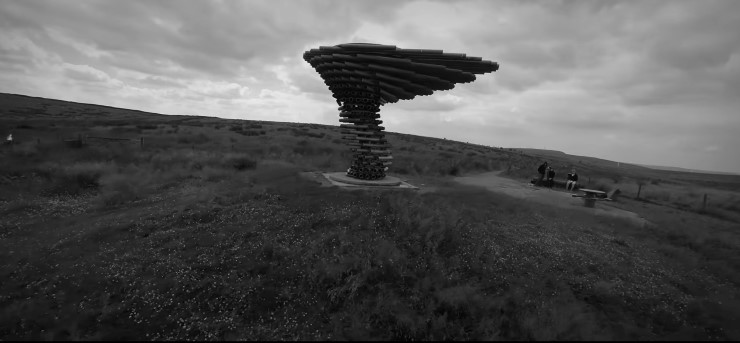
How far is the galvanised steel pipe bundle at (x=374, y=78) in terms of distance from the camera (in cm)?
1316

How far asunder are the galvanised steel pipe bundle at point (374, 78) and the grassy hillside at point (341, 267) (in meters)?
2.61

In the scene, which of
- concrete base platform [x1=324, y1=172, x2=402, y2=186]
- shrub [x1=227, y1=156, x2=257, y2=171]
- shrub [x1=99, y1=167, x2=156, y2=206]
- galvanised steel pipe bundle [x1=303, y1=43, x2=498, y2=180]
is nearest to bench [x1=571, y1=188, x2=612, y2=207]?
galvanised steel pipe bundle [x1=303, y1=43, x2=498, y2=180]

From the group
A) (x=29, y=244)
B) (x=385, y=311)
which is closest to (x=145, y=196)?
(x=29, y=244)

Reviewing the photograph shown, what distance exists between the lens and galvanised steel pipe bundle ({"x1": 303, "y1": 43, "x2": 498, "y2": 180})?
43.2ft

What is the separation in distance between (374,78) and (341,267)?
8.24 meters

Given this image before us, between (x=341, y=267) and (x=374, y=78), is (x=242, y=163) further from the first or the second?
(x=341, y=267)

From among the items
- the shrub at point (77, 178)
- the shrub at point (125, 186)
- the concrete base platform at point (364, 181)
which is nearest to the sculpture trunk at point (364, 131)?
the concrete base platform at point (364, 181)

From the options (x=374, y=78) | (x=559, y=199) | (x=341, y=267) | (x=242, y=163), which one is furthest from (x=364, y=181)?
(x=559, y=199)

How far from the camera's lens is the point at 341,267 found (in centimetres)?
826

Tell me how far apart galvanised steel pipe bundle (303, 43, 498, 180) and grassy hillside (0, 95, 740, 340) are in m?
2.61

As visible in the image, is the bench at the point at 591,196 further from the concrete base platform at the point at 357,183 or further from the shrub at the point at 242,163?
the shrub at the point at 242,163

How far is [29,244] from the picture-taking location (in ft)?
32.3

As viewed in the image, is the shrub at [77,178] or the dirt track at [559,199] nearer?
the dirt track at [559,199]

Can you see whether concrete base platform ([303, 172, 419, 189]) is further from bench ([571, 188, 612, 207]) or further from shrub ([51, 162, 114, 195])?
shrub ([51, 162, 114, 195])
